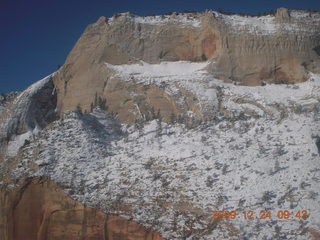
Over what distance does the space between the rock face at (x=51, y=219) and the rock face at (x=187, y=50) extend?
8112 millimetres

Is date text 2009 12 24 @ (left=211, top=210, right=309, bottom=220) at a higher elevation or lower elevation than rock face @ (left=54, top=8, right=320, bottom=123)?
lower

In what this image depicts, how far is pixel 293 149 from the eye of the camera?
1767 centimetres

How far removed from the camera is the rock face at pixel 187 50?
25516 millimetres

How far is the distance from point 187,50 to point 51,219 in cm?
1525

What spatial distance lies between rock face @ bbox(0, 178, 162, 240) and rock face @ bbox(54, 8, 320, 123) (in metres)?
8.11

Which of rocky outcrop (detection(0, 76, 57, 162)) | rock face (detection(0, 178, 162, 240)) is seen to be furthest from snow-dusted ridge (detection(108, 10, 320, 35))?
rock face (detection(0, 178, 162, 240))

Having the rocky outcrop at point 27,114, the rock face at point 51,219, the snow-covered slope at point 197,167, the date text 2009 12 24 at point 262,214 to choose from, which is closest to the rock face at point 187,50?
the rocky outcrop at point 27,114

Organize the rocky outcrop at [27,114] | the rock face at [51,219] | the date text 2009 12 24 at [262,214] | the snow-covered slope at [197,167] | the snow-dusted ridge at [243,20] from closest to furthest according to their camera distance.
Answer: the date text 2009 12 24 at [262,214] < the snow-covered slope at [197,167] < the rock face at [51,219] < the rocky outcrop at [27,114] < the snow-dusted ridge at [243,20]

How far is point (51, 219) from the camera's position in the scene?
53.1 feet

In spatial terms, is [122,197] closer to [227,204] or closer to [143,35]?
[227,204]

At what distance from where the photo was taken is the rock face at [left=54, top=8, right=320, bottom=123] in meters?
25.5

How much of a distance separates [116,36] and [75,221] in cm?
1486

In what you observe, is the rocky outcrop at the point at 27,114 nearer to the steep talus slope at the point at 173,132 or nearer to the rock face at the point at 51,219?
the steep talus slope at the point at 173,132

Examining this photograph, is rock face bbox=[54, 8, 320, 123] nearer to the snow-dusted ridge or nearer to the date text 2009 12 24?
the snow-dusted ridge
